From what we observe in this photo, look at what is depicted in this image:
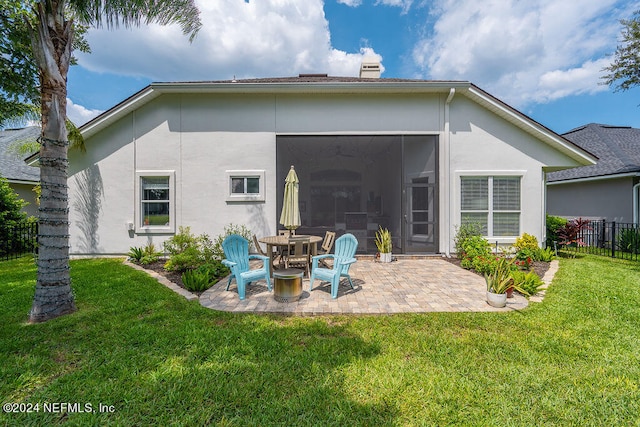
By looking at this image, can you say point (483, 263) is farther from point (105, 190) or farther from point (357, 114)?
point (105, 190)

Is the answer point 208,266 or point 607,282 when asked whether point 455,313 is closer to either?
point 607,282

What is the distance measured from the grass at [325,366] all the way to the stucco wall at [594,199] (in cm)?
1065

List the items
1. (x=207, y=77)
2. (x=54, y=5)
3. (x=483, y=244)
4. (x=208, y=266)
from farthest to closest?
(x=207, y=77), (x=483, y=244), (x=208, y=266), (x=54, y=5)

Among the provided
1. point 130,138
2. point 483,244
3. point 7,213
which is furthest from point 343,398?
point 7,213

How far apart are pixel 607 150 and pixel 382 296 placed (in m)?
16.9

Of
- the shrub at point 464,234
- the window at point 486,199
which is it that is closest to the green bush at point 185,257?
the shrub at point 464,234

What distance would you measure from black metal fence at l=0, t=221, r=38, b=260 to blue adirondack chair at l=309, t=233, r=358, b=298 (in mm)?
11292

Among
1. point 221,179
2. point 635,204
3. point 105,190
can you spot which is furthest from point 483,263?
point 105,190

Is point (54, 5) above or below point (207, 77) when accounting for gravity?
below

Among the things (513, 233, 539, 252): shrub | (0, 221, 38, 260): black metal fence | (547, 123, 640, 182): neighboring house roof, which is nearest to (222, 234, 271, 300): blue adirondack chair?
(513, 233, 539, 252): shrub

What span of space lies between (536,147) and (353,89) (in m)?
6.68

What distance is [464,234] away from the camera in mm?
8633

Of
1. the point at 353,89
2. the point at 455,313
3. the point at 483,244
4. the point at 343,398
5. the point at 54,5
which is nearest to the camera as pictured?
the point at 343,398

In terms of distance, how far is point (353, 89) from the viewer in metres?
8.55
